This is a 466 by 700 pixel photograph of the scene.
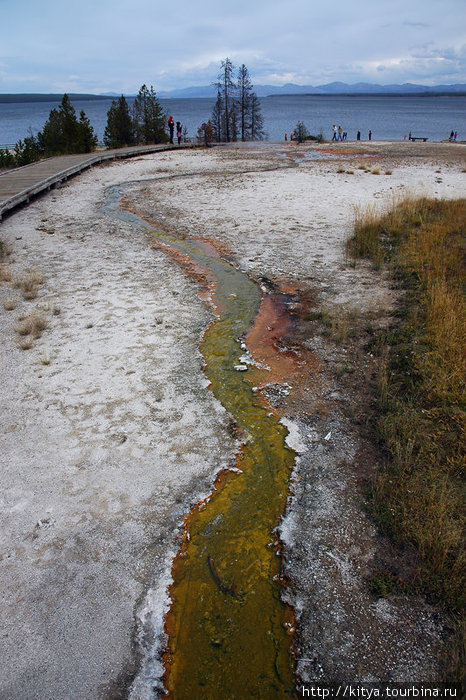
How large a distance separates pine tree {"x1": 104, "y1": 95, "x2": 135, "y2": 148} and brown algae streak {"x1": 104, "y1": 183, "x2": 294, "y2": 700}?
32724mm

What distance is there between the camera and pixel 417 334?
6.24m

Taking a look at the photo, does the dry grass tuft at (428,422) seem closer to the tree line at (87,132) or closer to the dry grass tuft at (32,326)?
the dry grass tuft at (32,326)

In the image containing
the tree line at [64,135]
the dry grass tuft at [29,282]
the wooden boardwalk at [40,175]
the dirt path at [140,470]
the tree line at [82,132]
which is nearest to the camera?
the dirt path at [140,470]

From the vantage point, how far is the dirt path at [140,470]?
110 inches

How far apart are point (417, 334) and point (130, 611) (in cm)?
511

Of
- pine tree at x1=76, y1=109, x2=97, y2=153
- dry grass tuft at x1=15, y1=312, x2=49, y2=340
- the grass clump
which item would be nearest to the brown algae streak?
the grass clump

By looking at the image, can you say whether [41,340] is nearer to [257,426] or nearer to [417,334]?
[257,426]

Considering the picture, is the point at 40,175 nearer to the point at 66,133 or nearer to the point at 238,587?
the point at 66,133

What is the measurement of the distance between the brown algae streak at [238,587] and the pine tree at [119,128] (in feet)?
Answer: 107

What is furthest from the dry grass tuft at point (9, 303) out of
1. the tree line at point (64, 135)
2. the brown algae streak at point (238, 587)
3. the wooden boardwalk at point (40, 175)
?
the tree line at point (64, 135)

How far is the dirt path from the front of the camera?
2803 mm

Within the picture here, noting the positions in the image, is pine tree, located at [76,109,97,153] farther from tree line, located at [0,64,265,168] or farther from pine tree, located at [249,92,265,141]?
pine tree, located at [249,92,265,141]

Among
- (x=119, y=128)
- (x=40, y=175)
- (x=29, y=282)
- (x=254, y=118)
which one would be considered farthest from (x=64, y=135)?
(x=254, y=118)

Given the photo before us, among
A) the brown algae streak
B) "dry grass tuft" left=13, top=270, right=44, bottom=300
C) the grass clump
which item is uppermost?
"dry grass tuft" left=13, top=270, right=44, bottom=300
